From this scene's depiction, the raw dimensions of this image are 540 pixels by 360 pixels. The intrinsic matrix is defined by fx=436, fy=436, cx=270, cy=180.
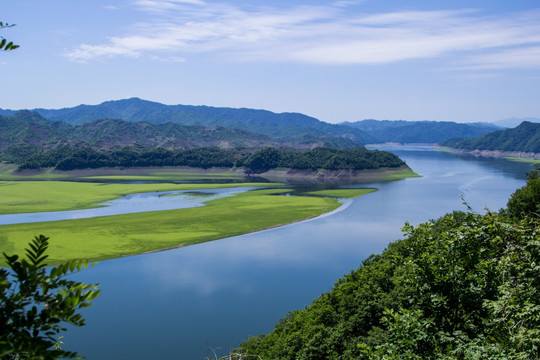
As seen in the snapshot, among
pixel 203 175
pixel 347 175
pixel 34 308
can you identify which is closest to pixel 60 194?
pixel 203 175

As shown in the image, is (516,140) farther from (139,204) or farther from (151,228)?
(151,228)

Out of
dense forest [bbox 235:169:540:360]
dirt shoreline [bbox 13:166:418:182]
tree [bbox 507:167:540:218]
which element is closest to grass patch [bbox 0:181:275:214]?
dirt shoreline [bbox 13:166:418:182]

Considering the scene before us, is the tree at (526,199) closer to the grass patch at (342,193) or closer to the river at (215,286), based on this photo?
the river at (215,286)

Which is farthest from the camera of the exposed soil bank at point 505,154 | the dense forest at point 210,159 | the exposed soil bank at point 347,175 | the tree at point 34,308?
the exposed soil bank at point 505,154

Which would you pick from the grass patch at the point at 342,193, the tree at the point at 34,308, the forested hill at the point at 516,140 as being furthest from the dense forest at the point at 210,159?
the tree at the point at 34,308

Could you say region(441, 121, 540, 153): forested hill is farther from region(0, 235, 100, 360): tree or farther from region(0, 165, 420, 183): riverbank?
region(0, 235, 100, 360): tree

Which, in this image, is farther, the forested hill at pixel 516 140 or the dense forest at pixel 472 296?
the forested hill at pixel 516 140
